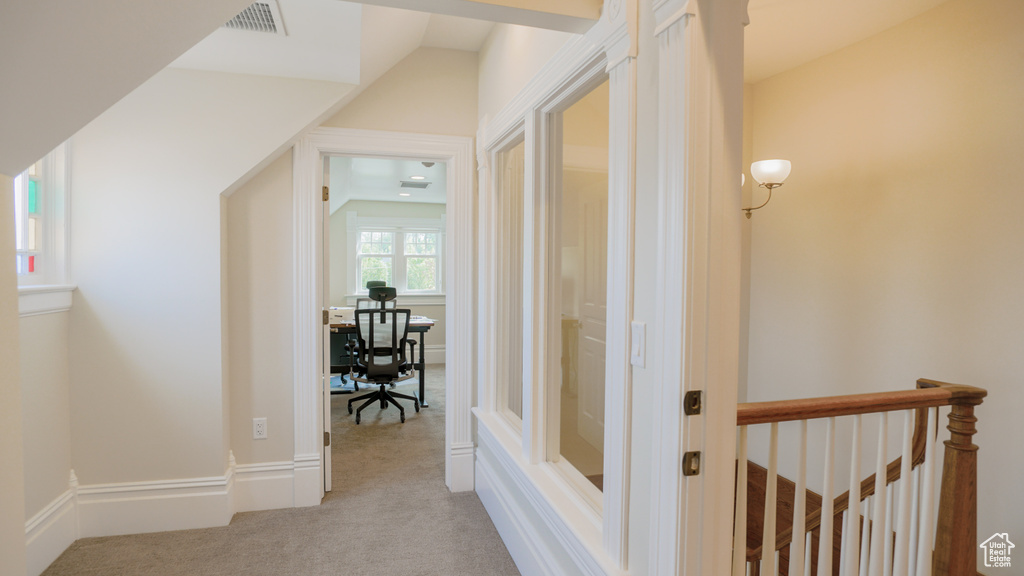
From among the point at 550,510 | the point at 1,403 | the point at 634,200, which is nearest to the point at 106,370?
the point at 1,403

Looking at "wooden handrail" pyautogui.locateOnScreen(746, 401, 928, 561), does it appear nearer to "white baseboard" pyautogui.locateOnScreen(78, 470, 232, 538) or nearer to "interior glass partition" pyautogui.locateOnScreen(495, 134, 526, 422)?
"interior glass partition" pyautogui.locateOnScreen(495, 134, 526, 422)

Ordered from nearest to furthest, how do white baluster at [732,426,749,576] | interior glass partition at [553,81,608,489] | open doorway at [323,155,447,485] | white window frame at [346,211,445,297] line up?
white baluster at [732,426,749,576], interior glass partition at [553,81,608,489], open doorway at [323,155,447,485], white window frame at [346,211,445,297]

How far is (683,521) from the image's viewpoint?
121 centimetres

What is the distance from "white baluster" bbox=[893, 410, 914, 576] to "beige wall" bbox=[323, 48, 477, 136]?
2.59 m

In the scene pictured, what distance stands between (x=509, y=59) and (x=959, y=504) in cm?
255

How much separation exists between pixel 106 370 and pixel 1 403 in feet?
5.07

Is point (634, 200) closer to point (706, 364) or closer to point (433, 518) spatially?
point (706, 364)

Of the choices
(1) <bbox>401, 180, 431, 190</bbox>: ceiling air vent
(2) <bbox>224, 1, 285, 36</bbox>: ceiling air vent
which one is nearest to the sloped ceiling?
(2) <bbox>224, 1, 285, 36</bbox>: ceiling air vent

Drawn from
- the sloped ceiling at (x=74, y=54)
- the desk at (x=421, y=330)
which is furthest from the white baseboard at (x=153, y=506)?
the desk at (x=421, y=330)

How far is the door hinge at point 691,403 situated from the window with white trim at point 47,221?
9.52ft

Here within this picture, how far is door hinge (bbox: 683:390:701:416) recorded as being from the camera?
1194mm

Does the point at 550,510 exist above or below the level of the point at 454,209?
below

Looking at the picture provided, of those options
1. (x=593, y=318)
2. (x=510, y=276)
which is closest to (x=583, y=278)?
(x=593, y=318)

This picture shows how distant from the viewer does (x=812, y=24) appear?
2795 millimetres
